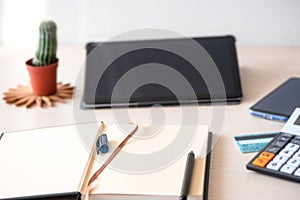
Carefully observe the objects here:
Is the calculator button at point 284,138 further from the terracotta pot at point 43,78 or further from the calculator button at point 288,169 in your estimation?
the terracotta pot at point 43,78

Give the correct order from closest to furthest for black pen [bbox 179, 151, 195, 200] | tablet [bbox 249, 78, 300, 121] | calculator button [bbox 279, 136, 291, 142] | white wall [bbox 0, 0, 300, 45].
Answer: black pen [bbox 179, 151, 195, 200] < calculator button [bbox 279, 136, 291, 142] < tablet [bbox 249, 78, 300, 121] < white wall [bbox 0, 0, 300, 45]

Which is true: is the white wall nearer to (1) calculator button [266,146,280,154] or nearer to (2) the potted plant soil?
(2) the potted plant soil

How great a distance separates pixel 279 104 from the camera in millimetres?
910

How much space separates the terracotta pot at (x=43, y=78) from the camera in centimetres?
96

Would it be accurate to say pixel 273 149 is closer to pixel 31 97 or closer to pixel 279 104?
pixel 279 104

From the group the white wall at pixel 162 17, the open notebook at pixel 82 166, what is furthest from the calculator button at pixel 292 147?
the white wall at pixel 162 17

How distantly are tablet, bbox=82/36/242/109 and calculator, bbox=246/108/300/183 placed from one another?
191 mm

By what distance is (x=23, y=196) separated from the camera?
67cm

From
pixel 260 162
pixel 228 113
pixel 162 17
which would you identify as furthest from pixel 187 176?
pixel 162 17

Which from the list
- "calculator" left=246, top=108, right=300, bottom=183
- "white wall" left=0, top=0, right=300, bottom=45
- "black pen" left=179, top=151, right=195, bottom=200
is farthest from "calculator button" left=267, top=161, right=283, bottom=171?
"white wall" left=0, top=0, right=300, bottom=45

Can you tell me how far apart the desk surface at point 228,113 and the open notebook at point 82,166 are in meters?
0.03

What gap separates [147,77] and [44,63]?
187 mm

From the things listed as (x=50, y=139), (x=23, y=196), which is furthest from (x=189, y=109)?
(x=23, y=196)

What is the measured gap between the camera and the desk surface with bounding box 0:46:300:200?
70 cm
